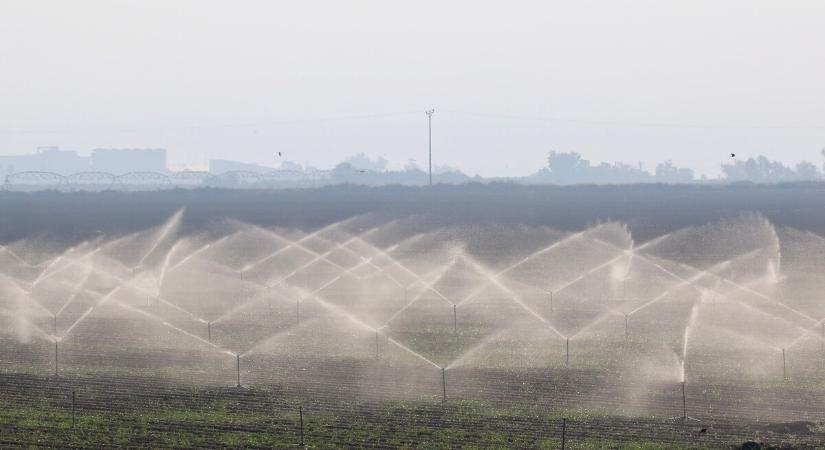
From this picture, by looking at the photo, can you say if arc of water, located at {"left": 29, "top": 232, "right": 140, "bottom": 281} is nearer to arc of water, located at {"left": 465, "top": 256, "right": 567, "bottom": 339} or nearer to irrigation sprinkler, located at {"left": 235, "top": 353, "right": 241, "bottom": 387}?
arc of water, located at {"left": 465, "top": 256, "right": 567, "bottom": 339}

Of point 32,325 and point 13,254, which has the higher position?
point 13,254

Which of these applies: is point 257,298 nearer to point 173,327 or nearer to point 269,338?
point 173,327

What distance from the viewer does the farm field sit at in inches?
1603

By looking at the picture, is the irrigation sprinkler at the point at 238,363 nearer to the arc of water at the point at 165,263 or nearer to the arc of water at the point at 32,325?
the arc of water at the point at 32,325

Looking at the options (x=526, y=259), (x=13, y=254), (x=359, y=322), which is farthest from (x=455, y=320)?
(x=13, y=254)

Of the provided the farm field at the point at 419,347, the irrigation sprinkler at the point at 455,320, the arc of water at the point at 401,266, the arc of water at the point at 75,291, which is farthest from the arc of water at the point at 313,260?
the irrigation sprinkler at the point at 455,320

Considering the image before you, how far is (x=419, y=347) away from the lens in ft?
193

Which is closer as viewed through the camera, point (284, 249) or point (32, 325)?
point (32, 325)

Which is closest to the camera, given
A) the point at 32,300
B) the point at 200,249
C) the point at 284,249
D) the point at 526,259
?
the point at 32,300

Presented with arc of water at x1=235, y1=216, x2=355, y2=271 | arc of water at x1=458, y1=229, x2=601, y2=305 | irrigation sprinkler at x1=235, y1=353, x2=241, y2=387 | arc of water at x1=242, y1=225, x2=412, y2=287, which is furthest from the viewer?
arc of water at x1=235, y1=216, x2=355, y2=271

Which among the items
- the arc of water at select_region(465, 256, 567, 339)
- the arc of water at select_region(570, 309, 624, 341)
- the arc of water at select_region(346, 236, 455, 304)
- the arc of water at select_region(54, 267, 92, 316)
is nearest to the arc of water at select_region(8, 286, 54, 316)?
the arc of water at select_region(54, 267, 92, 316)

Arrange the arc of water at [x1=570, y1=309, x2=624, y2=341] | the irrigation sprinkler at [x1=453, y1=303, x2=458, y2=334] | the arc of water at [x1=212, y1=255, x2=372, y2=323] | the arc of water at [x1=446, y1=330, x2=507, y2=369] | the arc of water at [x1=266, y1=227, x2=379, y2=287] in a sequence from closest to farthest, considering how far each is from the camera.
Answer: the arc of water at [x1=446, y1=330, x2=507, y2=369] → the arc of water at [x1=570, y1=309, x2=624, y2=341] → the irrigation sprinkler at [x1=453, y1=303, x2=458, y2=334] → the arc of water at [x1=212, y1=255, x2=372, y2=323] → the arc of water at [x1=266, y1=227, x2=379, y2=287]

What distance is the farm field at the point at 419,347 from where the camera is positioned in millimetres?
40719

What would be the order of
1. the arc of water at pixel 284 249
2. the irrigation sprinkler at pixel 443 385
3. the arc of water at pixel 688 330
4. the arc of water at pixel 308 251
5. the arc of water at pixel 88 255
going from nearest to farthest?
the irrigation sprinkler at pixel 443 385 < the arc of water at pixel 688 330 < the arc of water at pixel 308 251 < the arc of water at pixel 88 255 < the arc of water at pixel 284 249
